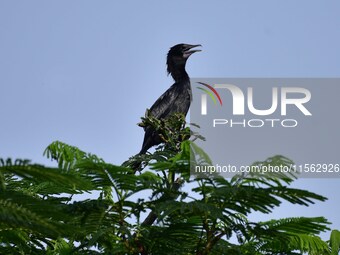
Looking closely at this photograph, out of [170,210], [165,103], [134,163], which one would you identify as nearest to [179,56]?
[165,103]

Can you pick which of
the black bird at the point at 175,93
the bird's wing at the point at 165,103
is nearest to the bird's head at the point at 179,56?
the black bird at the point at 175,93

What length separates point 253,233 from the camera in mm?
5188

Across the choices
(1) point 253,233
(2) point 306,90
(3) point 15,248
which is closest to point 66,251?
(3) point 15,248

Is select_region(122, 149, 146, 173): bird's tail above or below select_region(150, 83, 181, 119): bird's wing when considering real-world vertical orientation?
below

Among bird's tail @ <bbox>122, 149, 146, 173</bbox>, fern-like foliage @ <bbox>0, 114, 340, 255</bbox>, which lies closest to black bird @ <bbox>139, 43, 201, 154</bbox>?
bird's tail @ <bbox>122, 149, 146, 173</bbox>

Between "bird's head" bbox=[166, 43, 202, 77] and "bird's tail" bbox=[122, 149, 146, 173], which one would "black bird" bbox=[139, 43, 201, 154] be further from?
"bird's tail" bbox=[122, 149, 146, 173]

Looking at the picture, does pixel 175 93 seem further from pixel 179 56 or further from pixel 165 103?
pixel 179 56

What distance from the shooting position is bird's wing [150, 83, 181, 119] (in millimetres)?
13477

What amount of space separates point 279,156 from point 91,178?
49.6 inches

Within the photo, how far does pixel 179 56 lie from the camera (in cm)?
1469

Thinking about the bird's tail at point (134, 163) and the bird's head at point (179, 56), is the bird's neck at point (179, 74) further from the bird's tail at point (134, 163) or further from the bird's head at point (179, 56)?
the bird's tail at point (134, 163)

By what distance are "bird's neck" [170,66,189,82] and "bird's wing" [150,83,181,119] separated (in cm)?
56

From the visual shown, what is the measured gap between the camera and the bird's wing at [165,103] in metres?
13.5

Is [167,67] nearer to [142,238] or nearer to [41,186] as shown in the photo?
[41,186]
